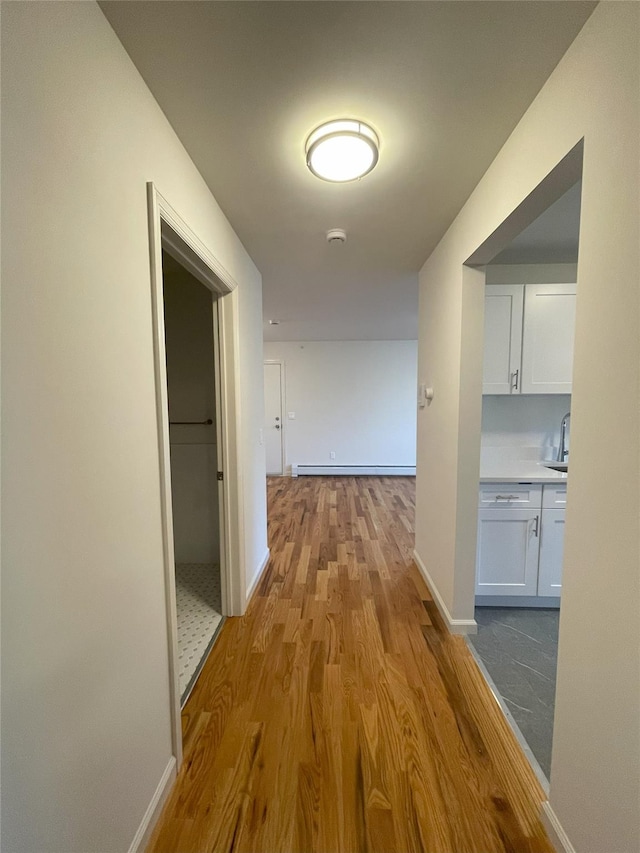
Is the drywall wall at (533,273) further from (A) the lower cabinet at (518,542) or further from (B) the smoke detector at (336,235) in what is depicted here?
(A) the lower cabinet at (518,542)

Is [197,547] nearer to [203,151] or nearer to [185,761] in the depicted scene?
[185,761]

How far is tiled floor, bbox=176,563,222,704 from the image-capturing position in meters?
1.85

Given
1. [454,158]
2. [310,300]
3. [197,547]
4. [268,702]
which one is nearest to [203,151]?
[454,158]

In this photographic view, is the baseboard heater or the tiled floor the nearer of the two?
the tiled floor

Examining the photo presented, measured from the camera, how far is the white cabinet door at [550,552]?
233 cm

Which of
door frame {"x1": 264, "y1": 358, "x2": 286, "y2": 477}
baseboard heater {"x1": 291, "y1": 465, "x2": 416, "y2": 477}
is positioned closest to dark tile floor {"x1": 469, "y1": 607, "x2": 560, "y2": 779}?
baseboard heater {"x1": 291, "y1": 465, "x2": 416, "y2": 477}

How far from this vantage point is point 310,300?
3.62 metres

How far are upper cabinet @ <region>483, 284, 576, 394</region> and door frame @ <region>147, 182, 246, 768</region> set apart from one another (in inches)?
70.6

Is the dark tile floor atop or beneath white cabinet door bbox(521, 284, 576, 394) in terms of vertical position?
beneath

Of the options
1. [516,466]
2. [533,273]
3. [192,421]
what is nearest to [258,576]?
[192,421]

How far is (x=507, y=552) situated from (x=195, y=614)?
214 centimetres

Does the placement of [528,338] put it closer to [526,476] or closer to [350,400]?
[526,476]

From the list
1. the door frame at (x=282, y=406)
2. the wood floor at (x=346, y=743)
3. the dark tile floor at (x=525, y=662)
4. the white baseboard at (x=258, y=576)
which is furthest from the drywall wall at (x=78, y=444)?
the door frame at (x=282, y=406)

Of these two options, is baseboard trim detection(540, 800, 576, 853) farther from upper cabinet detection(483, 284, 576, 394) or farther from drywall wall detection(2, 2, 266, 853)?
upper cabinet detection(483, 284, 576, 394)
